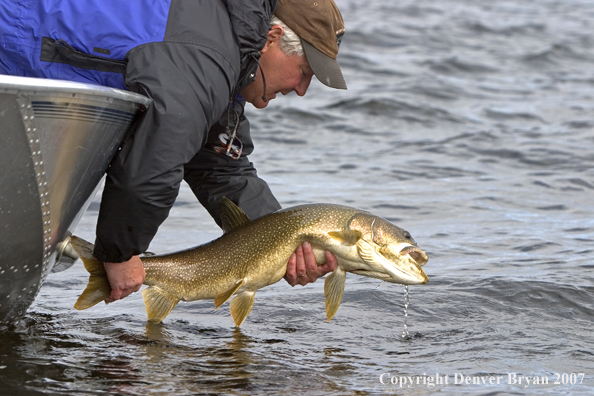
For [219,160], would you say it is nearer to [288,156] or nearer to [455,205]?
[455,205]

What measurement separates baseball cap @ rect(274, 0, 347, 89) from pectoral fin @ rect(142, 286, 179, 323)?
143 centimetres

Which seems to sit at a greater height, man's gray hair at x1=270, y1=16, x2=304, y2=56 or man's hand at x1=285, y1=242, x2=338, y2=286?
man's gray hair at x1=270, y1=16, x2=304, y2=56

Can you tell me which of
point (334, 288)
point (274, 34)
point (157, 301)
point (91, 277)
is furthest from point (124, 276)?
point (274, 34)

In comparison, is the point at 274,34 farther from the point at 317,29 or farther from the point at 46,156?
the point at 46,156

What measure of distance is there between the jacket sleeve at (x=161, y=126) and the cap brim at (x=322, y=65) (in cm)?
71

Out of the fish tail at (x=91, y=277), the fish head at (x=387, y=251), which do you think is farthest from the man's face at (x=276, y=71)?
the fish tail at (x=91, y=277)

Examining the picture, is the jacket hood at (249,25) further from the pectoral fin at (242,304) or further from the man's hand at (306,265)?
the pectoral fin at (242,304)

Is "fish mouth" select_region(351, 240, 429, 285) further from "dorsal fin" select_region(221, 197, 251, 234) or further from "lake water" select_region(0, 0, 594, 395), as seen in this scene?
"dorsal fin" select_region(221, 197, 251, 234)

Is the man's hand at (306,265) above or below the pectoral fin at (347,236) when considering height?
below

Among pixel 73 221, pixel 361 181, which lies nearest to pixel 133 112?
pixel 73 221

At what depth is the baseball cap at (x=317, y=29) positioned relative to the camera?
429cm

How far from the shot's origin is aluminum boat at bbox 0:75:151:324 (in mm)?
3465


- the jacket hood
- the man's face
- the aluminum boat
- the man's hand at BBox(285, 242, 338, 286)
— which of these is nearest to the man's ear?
the man's face

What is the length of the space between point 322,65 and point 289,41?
0.71 feet
